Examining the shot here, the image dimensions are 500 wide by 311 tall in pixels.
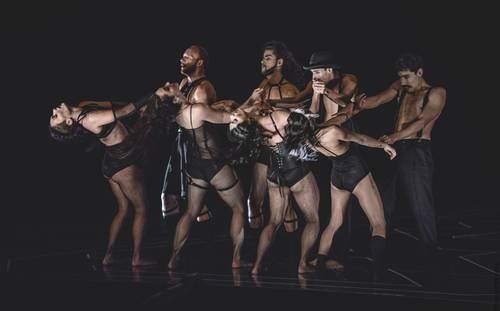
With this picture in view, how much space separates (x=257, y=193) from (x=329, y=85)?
117 cm

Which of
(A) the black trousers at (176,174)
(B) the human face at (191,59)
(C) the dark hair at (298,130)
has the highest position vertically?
(B) the human face at (191,59)

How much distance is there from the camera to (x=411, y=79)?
8.66 metres

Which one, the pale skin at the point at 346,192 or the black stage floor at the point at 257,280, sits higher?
the pale skin at the point at 346,192

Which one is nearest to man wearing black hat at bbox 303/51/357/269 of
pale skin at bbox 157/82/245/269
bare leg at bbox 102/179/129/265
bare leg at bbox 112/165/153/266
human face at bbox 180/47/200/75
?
pale skin at bbox 157/82/245/269

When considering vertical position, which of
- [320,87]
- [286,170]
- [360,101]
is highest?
[320,87]

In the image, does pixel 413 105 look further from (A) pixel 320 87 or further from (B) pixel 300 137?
(B) pixel 300 137

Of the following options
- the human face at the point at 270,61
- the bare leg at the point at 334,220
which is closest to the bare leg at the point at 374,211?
the bare leg at the point at 334,220

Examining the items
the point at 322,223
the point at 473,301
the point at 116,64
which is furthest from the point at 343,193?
the point at 116,64

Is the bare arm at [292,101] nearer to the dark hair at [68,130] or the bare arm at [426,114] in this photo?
the bare arm at [426,114]

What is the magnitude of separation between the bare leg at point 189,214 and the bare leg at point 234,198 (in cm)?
14

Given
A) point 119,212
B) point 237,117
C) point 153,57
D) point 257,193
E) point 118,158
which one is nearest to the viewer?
point 237,117

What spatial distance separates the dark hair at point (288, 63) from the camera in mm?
8930

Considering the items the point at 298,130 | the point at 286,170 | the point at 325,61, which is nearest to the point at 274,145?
the point at 286,170

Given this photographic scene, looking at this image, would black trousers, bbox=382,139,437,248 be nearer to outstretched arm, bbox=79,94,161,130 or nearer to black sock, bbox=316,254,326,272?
black sock, bbox=316,254,326,272
